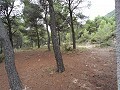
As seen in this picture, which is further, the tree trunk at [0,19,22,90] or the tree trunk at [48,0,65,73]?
the tree trunk at [48,0,65,73]

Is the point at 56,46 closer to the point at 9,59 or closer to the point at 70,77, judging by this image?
the point at 70,77

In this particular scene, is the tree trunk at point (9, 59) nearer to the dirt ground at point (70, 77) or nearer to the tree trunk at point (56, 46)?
the dirt ground at point (70, 77)

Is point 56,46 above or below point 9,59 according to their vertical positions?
above

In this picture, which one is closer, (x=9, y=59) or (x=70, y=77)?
(x=9, y=59)

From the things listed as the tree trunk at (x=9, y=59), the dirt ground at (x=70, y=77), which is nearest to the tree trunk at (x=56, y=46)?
the dirt ground at (x=70, y=77)

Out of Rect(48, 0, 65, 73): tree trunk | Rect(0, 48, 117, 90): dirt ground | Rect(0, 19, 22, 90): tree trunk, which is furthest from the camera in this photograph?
Rect(48, 0, 65, 73): tree trunk

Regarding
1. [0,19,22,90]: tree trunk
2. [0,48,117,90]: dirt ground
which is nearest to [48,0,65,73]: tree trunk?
[0,48,117,90]: dirt ground

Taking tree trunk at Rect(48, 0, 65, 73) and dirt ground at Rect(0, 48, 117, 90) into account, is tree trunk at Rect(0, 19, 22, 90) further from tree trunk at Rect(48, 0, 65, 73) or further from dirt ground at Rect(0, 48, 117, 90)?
tree trunk at Rect(48, 0, 65, 73)

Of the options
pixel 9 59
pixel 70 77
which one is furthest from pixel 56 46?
pixel 9 59

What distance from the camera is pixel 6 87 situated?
999 cm

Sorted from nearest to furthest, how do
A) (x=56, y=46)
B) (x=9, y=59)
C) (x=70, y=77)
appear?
(x=9, y=59), (x=70, y=77), (x=56, y=46)

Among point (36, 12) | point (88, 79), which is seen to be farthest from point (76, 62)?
point (36, 12)

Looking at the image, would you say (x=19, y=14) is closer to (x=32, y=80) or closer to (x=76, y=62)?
(x=76, y=62)

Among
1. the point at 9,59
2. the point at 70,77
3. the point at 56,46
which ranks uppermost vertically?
the point at 56,46
